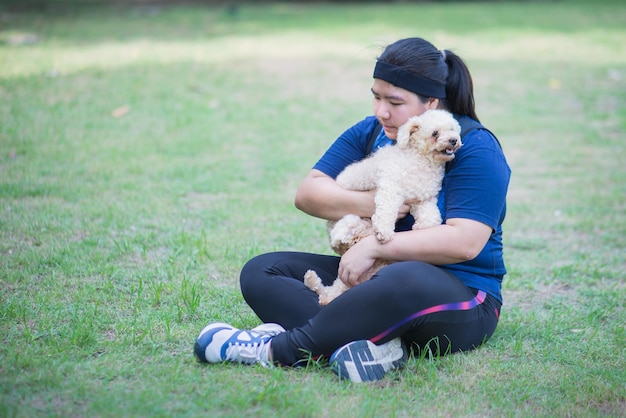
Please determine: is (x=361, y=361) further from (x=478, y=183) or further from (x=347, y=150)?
(x=347, y=150)

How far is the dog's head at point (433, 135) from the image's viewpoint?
3303 mm

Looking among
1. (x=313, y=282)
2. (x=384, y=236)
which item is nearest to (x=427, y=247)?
(x=384, y=236)

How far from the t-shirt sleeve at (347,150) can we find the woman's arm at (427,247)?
600 mm

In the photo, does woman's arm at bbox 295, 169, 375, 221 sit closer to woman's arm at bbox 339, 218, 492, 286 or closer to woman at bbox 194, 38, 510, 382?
woman at bbox 194, 38, 510, 382

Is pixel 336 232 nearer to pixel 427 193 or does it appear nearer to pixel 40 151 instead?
pixel 427 193

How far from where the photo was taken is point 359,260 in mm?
3355

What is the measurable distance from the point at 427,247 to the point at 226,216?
2.83m

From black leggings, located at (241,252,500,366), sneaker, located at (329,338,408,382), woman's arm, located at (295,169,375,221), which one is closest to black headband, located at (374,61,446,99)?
woman's arm, located at (295,169,375,221)

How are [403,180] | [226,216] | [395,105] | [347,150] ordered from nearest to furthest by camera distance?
[403,180] → [395,105] → [347,150] → [226,216]

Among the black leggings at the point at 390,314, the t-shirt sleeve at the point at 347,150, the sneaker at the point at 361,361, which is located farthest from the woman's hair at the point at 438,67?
the sneaker at the point at 361,361

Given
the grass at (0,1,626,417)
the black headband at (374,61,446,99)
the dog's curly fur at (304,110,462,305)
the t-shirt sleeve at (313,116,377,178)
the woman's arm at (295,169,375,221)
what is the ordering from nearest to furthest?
1. the grass at (0,1,626,417)
2. the dog's curly fur at (304,110,462,305)
3. the black headband at (374,61,446,99)
4. the woman's arm at (295,169,375,221)
5. the t-shirt sleeve at (313,116,377,178)

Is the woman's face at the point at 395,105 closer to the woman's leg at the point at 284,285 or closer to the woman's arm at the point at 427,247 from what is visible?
the woman's arm at the point at 427,247

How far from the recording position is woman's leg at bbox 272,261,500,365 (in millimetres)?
3111

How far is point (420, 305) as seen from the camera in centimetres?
314
